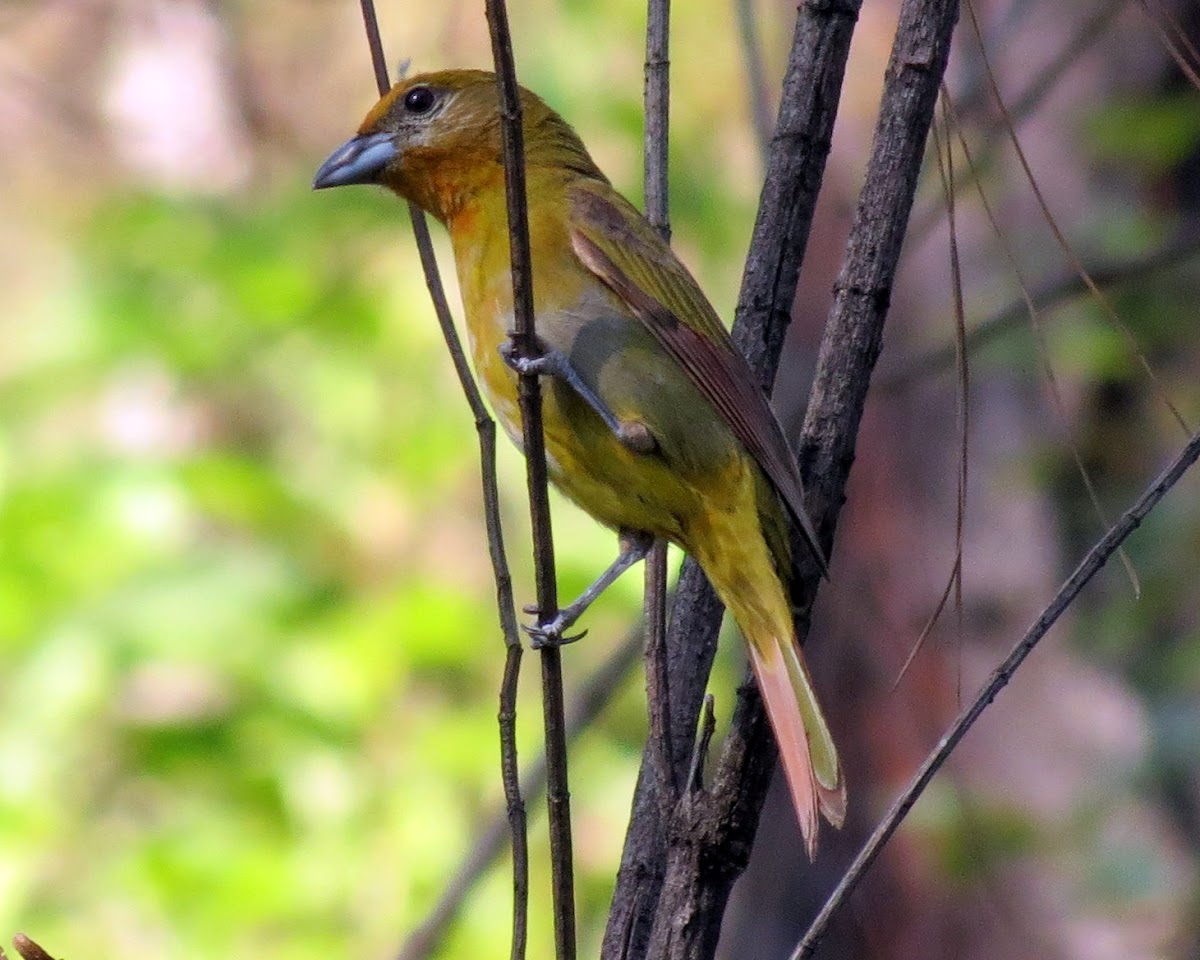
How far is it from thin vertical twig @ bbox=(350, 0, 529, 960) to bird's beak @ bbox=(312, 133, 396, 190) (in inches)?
32.0

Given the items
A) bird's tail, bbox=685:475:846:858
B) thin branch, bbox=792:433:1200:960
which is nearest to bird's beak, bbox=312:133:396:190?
bird's tail, bbox=685:475:846:858

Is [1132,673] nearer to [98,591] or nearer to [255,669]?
[255,669]

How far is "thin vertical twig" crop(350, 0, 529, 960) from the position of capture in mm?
1867

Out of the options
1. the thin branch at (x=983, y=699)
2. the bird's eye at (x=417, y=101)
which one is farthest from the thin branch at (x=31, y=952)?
the bird's eye at (x=417, y=101)

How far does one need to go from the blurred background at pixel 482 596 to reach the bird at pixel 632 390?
830 mm

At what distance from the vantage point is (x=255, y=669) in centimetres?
437

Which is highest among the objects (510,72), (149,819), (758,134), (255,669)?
(758,134)

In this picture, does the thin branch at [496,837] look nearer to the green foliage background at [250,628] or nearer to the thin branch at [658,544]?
the green foliage background at [250,628]

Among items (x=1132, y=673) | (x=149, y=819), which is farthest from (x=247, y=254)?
(x=1132, y=673)

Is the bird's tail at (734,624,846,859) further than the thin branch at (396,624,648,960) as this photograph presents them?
No

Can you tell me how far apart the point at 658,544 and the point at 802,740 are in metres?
0.63

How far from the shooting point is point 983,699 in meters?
1.68

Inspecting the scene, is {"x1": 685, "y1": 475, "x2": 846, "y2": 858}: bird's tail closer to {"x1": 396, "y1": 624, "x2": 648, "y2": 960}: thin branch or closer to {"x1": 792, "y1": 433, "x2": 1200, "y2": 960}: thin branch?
{"x1": 792, "y1": 433, "x2": 1200, "y2": 960}: thin branch

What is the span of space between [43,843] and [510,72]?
3255 mm
